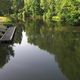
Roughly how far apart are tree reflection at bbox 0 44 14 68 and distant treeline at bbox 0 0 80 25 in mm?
32470

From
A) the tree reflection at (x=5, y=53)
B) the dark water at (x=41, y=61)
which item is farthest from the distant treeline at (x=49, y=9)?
the tree reflection at (x=5, y=53)

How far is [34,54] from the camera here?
31.7 metres

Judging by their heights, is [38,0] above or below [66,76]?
below

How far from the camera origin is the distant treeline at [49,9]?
69.3 meters

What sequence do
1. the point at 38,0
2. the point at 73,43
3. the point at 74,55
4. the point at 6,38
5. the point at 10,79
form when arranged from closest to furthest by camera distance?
1. the point at 10,79
2. the point at 74,55
3. the point at 73,43
4. the point at 6,38
5. the point at 38,0

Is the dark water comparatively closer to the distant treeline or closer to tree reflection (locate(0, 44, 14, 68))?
tree reflection (locate(0, 44, 14, 68))

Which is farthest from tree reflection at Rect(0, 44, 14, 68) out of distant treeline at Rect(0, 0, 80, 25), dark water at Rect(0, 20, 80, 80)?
distant treeline at Rect(0, 0, 80, 25)

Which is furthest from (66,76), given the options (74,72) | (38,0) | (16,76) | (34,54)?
(38,0)

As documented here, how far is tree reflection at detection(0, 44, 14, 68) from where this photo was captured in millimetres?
28667

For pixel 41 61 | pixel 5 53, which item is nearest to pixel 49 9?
pixel 5 53

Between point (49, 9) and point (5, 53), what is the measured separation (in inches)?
2648

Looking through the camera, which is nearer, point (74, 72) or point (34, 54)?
point (74, 72)

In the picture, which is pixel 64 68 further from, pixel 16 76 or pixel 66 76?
pixel 16 76

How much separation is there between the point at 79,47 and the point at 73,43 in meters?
3.25
